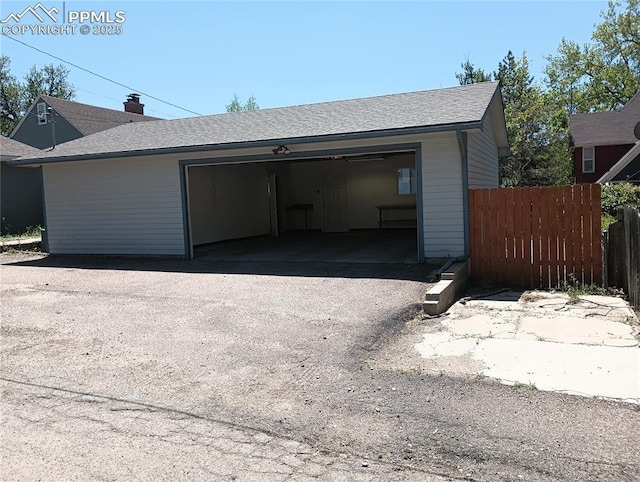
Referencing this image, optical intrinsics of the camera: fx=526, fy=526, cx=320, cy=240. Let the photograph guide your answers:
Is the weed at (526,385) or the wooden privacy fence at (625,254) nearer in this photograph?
the weed at (526,385)

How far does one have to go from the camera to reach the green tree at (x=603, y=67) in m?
→ 37.9

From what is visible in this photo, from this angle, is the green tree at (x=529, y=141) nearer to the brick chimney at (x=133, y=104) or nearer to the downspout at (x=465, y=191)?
the downspout at (x=465, y=191)

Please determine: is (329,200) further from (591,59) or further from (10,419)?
(591,59)

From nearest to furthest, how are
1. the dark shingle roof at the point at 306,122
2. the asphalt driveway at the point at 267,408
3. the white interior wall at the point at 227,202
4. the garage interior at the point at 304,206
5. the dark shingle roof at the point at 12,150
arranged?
the asphalt driveway at the point at 267,408 < the dark shingle roof at the point at 306,122 < the garage interior at the point at 304,206 < the white interior wall at the point at 227,202 < the dark shingle roof at the point at 12,150

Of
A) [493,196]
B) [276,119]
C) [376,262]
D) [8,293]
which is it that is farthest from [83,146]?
[493,196]

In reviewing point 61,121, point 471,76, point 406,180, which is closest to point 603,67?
point 471,76

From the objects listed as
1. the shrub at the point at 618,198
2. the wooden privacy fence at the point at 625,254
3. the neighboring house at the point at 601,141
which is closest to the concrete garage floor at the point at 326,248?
the wooden privacy fence at the point at 625,254

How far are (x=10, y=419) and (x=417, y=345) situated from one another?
3.88 metres

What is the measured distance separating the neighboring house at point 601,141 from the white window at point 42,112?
89.9ft

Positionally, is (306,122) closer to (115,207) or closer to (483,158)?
(483,158)

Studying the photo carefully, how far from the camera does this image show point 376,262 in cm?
1120

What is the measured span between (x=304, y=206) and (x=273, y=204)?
182cm

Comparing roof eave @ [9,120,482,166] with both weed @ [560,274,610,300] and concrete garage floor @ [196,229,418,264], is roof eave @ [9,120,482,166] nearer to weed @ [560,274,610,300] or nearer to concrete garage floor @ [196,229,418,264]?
concrete garage floor @ [196,229,418,264]

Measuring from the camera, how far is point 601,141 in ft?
90.0
